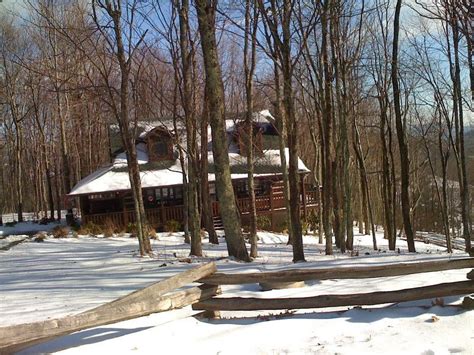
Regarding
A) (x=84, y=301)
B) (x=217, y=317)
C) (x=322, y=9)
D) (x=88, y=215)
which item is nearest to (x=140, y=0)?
(x=322, y=9)

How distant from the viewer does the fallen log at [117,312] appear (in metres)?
3.89

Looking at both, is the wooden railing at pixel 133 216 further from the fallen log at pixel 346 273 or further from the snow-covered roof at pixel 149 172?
the fallen log at pixel 346 273

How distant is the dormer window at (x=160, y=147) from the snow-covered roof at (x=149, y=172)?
41 cm

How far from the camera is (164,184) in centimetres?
2672

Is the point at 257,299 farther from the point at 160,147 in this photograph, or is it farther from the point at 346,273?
the point at 160,147

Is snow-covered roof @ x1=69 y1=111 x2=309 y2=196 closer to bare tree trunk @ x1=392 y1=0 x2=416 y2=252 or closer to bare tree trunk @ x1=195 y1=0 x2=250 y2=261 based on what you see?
bare tree trunk @ x1=392 y1=0 x2=416 y2=252

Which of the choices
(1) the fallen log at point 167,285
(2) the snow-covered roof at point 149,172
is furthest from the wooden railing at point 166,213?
(1) the fallen log at point 167,285

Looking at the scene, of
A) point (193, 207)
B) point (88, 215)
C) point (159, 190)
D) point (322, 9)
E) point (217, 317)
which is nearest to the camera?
point (217, 317)

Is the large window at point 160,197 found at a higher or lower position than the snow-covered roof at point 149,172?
lower

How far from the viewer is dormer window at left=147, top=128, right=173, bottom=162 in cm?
2720

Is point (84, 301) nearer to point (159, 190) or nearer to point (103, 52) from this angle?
point (103, 52)

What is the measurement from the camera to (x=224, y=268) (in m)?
8.85

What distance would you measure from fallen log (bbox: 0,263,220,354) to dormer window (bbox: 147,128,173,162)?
71.8 feet

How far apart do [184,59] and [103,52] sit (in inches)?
81.9
